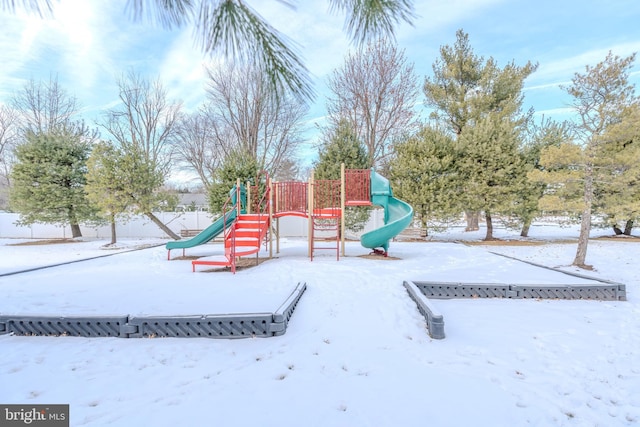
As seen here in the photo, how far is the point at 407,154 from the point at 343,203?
6.04 meters

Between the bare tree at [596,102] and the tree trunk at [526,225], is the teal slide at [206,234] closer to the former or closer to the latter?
the bare tree at [596,102]

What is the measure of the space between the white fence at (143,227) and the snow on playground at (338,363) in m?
10.3

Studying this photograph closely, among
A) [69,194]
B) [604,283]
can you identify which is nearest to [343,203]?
[604,283]

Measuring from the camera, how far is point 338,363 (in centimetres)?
265

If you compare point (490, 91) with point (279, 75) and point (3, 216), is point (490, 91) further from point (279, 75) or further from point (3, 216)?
point (3, 216)

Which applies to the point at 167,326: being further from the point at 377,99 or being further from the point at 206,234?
the point at 377,99

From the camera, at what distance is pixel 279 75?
4.74 ft

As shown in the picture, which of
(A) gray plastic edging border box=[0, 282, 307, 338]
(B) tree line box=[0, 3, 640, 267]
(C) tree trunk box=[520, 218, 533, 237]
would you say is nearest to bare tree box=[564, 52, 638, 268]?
(B) tree line box=[0, 3, 640, 267]

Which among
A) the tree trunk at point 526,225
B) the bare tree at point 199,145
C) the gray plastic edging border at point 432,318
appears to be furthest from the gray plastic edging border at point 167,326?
the bare tree at point 199,145

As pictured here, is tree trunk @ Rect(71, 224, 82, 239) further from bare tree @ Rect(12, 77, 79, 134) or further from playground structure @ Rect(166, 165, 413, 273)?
playground structure @ Rect(166, 165, 413, 273)

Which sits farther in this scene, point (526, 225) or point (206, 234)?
point (526, 225)

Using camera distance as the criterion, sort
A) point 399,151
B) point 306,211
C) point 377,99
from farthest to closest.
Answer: point 377,99 < point 399,151 < point 306,211

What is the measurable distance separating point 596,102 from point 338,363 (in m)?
8.80

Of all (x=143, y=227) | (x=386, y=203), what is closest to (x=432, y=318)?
(x=386, y=203)
